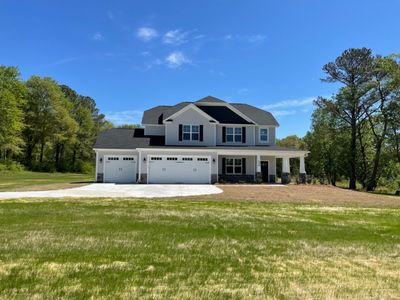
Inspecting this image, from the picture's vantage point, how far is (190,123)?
31.7m

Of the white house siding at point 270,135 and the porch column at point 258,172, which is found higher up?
the white house siding at point 270,135

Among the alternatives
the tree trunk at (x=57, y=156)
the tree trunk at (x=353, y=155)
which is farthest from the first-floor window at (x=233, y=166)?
the tree trunk at (x=57, y=156)

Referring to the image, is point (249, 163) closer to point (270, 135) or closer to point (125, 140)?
point (270, 135)

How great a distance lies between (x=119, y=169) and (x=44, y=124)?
99.2ft

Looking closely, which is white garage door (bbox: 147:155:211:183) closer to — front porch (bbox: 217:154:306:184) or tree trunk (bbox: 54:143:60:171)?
front porch (bbox: 217:154:306:184)

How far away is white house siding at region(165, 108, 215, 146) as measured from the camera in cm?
3144

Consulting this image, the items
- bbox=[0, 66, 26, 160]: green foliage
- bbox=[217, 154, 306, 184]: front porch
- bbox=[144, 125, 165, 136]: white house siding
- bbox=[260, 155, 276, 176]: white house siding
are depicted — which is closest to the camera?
bbox=[217, 154, 306, 184]: front porch

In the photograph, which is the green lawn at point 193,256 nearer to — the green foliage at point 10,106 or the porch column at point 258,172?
the porch column at point 258,172

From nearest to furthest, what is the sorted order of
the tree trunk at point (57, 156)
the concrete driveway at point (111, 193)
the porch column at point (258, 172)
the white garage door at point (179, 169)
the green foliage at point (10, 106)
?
the concrete driveway at point (111, 193) → the white garage door at point (179, 169) → the porch column at point (258, 172) → the green foliage at point (10, 106) → the tree trunk at point (57, 156)

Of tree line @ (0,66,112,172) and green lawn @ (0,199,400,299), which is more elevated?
tree line @ (0,66,112,172)

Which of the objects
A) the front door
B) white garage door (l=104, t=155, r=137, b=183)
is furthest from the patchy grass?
the front door

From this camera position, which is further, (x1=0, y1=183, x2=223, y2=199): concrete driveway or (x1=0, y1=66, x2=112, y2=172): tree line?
(x1=0, y1=66, x2=112, y2=172): tree line

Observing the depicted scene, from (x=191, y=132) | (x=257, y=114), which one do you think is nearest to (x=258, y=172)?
(x=191, y=132)

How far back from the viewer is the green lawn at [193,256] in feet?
15.7
